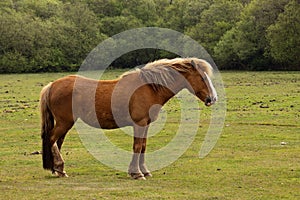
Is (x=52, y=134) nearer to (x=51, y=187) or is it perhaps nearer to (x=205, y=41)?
(x=51, y=187)

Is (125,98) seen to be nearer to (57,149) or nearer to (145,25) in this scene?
(57,149)

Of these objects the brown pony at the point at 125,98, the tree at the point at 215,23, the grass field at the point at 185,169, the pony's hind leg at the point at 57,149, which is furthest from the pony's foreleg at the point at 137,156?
the tree at the point at 215,23

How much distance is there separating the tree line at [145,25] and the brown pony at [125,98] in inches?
2120

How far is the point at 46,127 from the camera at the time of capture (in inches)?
445

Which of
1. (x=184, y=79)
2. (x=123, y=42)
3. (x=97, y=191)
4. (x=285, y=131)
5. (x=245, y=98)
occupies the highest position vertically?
(x=184, y=79)

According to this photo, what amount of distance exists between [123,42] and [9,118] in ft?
191

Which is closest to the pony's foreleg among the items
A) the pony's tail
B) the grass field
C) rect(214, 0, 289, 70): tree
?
the grass field

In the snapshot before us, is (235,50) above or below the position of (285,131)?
below

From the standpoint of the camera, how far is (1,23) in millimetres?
79812

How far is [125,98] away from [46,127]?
173 centimetres

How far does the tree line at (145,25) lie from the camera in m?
68.4

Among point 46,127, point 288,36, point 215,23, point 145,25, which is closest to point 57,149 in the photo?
point 46,127

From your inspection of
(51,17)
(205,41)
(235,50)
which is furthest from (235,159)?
(51,17)

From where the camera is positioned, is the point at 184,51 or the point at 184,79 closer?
the point at 184,79
